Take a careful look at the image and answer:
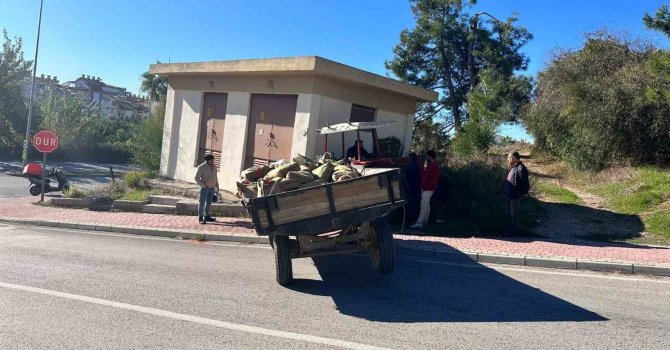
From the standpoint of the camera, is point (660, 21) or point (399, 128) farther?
point (399, 128)

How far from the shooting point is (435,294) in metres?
6.19

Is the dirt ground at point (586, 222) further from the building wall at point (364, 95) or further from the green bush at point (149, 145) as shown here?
the green bush at point (149, 145)

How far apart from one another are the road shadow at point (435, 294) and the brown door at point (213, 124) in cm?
809

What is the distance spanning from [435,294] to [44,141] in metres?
12.4

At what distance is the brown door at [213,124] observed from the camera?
1498 cm

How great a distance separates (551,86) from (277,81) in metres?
10.9

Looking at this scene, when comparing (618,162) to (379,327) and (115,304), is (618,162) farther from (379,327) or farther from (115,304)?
(115,304)

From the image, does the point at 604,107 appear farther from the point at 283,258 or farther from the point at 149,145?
the point at 149,145

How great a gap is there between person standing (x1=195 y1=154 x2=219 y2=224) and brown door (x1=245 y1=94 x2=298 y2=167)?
8.27ft

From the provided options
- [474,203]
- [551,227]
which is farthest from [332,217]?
[551,227]

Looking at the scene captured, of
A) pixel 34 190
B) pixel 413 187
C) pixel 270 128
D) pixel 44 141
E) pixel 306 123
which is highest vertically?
pixel 306 123

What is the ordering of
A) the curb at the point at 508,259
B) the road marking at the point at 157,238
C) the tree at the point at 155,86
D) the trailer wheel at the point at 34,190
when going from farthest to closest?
1. the tree at the point at 155,86
2. the trailer wheel at the point at 34,190
3. the road marking at the point at 157,238
4. the curb at the point at 508,259

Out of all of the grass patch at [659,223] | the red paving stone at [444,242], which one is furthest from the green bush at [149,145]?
the grass patch at [659,223]

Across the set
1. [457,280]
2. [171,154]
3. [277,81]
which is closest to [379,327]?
[457,280]
